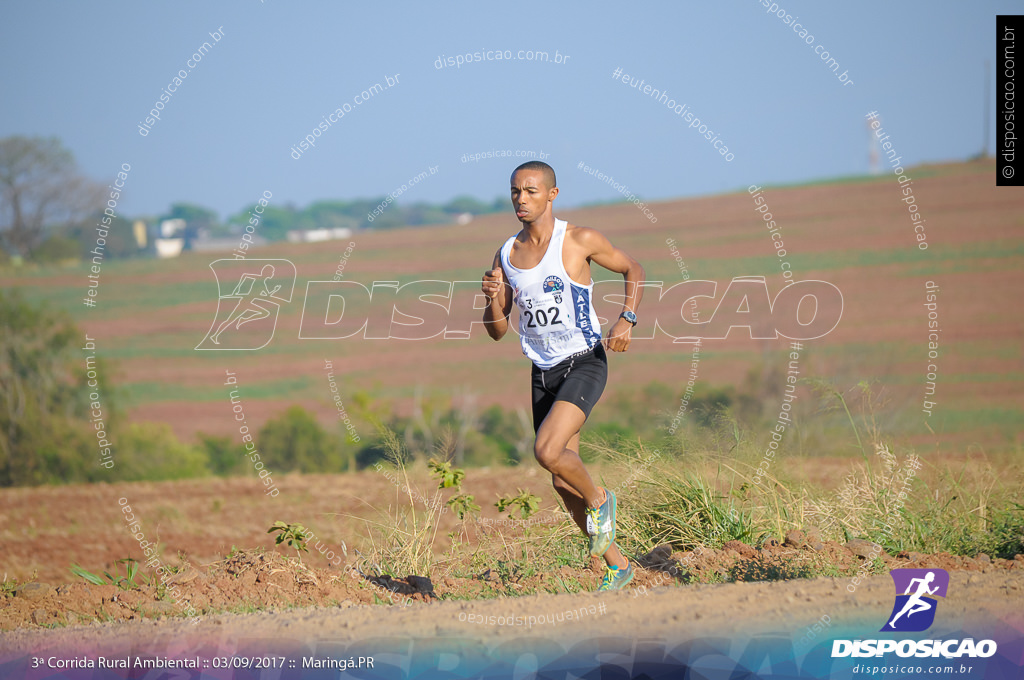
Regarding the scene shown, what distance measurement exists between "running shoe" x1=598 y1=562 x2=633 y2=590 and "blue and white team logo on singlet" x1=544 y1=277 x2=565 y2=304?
1565 millimetres

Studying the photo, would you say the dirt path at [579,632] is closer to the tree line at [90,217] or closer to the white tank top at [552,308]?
the white tank top at [552,308]

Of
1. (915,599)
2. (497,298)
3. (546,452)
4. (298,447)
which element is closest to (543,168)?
(497,298)

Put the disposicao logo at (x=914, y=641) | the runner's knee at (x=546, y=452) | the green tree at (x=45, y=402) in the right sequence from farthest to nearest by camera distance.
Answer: the green tree at (x=45, y=402) → the runner's knee at (x=546, y=452) → the disposicao logo at (x=914, y=641)

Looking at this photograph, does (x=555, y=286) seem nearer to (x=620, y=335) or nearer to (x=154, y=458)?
(x=620, y=335)

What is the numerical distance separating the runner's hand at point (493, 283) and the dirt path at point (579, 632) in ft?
5.53

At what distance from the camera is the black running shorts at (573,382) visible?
4888mm

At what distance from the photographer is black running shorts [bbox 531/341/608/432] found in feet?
16.0

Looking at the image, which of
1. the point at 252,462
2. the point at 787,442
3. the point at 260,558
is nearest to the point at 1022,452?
the point at 787,442

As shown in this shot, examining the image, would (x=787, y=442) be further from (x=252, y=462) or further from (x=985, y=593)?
(x=252, y=462)

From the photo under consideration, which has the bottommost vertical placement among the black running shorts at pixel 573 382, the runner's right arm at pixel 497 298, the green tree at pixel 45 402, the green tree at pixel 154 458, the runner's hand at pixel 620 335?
the green tree at pixel 154 458

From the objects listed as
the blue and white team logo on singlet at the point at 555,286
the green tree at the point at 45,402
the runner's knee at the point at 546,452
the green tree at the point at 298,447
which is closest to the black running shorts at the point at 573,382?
the runner's knee at the point at 546,452

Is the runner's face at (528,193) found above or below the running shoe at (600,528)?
above

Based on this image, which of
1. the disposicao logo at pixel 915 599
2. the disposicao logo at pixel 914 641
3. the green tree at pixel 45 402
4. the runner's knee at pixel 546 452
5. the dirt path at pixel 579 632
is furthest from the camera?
the green tree at pixel 45 402

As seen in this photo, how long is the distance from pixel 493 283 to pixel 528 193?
0.54m
